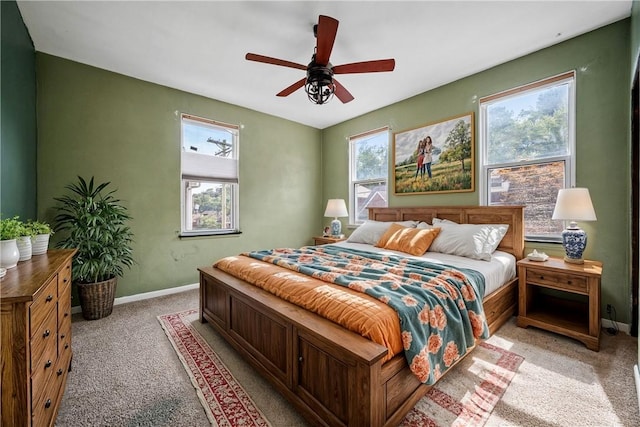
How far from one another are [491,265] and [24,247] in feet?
11.4

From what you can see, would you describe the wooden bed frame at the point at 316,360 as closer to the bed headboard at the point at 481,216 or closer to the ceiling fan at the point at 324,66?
the bed headboard at the point at 481,216

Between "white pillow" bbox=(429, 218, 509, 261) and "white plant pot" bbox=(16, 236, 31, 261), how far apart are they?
3387 mm

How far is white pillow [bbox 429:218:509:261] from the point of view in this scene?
2.76 meters

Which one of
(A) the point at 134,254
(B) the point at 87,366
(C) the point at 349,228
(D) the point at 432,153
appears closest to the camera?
(B) the point at 87,366

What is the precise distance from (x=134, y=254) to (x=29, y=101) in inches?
73.0

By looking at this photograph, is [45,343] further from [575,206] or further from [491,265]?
[575,206]

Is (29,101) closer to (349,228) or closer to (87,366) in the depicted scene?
(87,366)

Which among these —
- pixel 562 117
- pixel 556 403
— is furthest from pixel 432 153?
pixel 556 403

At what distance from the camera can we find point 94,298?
280 cm

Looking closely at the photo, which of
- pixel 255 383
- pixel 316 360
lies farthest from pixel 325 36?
pixel 255 383

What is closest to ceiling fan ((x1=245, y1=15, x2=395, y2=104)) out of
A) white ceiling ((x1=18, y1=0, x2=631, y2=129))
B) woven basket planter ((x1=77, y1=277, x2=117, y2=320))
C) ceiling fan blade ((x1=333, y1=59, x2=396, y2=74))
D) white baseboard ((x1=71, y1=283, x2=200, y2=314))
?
ceiling fan blade ((x1=333, y1=59, x2=396, y2=74))

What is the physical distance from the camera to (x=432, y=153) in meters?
3.75

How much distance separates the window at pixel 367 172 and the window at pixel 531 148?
1.50 m

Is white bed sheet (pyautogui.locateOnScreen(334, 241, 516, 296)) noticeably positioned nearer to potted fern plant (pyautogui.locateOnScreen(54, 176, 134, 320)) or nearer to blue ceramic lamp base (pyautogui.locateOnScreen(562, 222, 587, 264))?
blue ceramic lamp base (pyautogui.locateOnScreen(562, 222, 587, 264))
